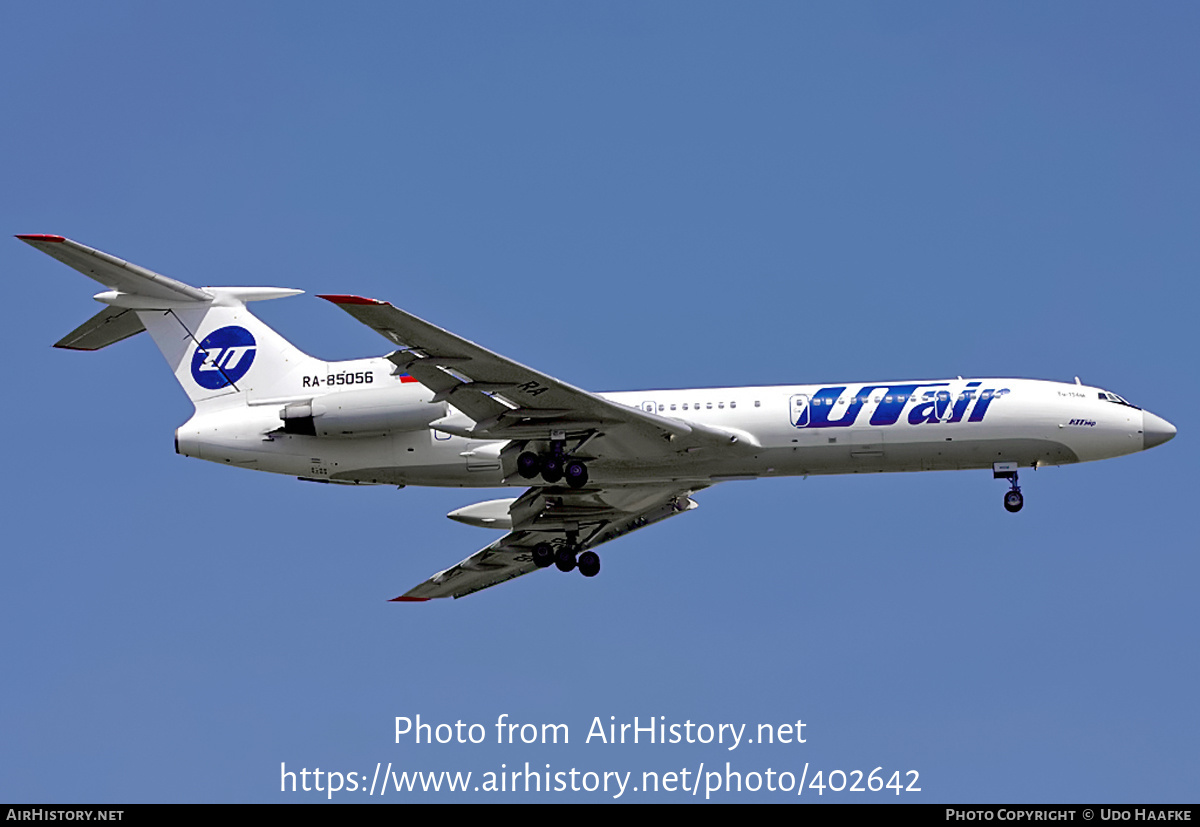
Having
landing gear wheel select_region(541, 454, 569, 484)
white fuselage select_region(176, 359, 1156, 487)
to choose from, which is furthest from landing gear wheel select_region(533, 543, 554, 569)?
landing gear wheel select_region(541, 454, 569, 484)

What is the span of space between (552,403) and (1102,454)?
464 inches

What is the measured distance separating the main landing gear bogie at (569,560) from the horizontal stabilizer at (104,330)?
34.3 ft

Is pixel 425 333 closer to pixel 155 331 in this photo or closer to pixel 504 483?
pixel 504 483

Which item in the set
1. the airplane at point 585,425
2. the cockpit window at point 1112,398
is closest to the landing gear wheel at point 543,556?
the airplane at point 585,425

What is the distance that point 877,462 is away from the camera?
3366 cm

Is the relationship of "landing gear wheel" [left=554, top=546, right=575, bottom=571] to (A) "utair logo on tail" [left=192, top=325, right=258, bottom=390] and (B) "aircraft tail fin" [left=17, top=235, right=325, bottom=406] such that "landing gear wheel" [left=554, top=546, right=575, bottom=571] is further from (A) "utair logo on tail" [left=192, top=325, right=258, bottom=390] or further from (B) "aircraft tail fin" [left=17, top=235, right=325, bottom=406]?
(A) "utair logo on tail" [left=192, top=325, right=258, bottom=390]

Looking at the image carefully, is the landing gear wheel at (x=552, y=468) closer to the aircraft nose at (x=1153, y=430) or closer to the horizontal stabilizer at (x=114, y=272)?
the horizontal stabilizer at (x=114, y=272)

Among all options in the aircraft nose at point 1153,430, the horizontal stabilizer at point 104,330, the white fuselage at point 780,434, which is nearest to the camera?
the white fuselage at point 780,434

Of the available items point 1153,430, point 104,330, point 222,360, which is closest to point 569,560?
point 222,360

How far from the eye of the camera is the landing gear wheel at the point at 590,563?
3731 centimetres
